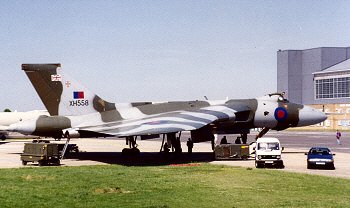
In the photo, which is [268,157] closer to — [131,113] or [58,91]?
[131,113]

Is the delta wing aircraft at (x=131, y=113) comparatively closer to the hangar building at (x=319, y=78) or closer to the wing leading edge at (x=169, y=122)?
the wing leading edge at (x=169, y=122)

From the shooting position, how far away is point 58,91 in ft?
128

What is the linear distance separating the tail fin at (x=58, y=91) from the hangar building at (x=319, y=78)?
326 feet

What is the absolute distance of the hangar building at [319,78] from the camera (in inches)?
5502

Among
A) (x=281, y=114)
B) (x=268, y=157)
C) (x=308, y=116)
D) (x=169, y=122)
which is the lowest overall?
(x=268, y=157)

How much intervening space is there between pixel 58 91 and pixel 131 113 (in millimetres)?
6147

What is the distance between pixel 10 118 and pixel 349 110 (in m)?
87.5

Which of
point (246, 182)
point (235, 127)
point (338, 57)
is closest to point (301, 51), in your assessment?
point (338, 57)

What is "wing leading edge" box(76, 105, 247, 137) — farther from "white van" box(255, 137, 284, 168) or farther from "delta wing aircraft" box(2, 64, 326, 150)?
"white van" box(255, 137, 284, 168)

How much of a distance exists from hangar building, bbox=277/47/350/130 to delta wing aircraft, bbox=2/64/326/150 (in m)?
90.6

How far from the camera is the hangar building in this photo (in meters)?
140

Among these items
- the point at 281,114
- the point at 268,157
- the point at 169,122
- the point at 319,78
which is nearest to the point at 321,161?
the point at 268,157

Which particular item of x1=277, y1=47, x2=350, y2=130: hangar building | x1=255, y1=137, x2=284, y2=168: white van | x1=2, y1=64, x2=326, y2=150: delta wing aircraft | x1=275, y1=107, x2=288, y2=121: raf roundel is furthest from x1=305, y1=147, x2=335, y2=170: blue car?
x1=277, y1=47, x2=350, y2=130: hangar building

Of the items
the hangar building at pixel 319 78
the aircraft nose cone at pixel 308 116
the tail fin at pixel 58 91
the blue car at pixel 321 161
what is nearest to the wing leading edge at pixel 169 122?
the tail fin at pixel 58 91
